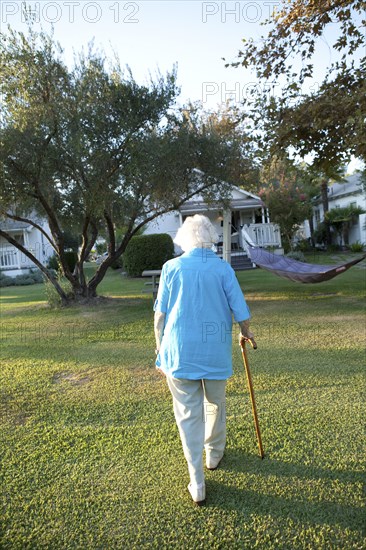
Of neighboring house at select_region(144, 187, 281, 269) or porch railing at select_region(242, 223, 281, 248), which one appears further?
porch railing at select_region(242, 223, 281, 248)

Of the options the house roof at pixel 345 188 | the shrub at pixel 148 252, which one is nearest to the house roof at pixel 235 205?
the shrub at pixel 148 252

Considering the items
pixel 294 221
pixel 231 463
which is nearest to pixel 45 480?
pixel 231 463

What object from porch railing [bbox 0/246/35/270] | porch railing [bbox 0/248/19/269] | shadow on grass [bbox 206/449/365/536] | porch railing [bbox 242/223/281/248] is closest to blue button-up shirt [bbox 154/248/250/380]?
shadow on grass [bbox 206/449/365/536]

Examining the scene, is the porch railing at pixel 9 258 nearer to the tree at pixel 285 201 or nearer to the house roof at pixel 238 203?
the house roof at pixel 238 203

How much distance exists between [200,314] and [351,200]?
29.0 meters

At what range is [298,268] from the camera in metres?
10.6

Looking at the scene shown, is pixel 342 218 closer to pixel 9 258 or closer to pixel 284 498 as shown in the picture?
pixel 9 258

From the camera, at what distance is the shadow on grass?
2.68 meters

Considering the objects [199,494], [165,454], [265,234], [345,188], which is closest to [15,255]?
[265,234]

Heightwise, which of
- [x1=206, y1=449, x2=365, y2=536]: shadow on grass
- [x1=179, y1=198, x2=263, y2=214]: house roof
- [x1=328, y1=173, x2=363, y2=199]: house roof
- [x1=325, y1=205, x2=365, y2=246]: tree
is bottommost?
[x1=206, y1=449, x2=365, y2=536]: shadow on grass

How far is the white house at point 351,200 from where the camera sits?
85.1ft

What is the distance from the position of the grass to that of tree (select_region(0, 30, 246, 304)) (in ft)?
13.0

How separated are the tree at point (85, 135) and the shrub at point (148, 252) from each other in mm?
8145

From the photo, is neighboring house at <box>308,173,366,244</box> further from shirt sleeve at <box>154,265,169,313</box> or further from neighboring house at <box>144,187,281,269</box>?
shirt sleeve at <box>154,265,169,313</box>
